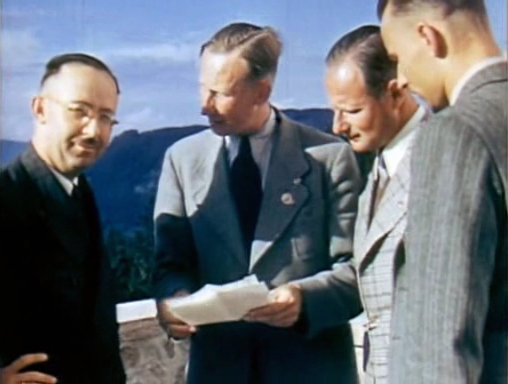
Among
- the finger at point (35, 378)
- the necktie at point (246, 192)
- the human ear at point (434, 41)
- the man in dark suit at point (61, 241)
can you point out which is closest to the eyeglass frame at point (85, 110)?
the man in dark suit at point (61, 241)

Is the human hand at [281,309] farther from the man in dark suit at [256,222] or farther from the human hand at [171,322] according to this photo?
the human hand at [171,322]

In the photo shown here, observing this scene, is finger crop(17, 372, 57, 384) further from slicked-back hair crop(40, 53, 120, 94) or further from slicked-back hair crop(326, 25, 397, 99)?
slicked-back hair crop(326, 25, 397, 99)

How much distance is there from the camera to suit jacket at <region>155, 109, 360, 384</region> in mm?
1822

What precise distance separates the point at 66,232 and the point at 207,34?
1.43 ft

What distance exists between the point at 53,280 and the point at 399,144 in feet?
2.15

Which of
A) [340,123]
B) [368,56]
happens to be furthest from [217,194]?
[368,56]

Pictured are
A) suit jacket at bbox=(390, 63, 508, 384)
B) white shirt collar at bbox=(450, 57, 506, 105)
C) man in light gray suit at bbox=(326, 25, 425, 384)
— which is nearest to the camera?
suit jacket at bbox=(390, 63, 508, 384)

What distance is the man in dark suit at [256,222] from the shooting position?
1818 millimetres

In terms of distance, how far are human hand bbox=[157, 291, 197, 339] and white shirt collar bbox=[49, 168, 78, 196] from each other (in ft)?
0.84

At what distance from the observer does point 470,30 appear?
1.73m

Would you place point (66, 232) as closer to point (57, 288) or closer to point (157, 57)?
point (57, 288)

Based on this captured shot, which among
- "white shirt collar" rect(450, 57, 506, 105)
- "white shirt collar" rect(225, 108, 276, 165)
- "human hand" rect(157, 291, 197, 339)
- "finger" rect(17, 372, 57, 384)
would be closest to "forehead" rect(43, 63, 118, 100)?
"white shirt collar" rect(225, 108, 276, 165)

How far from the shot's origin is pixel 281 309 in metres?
1.82

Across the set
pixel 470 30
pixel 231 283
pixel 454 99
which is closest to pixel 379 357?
pixel 231 283
